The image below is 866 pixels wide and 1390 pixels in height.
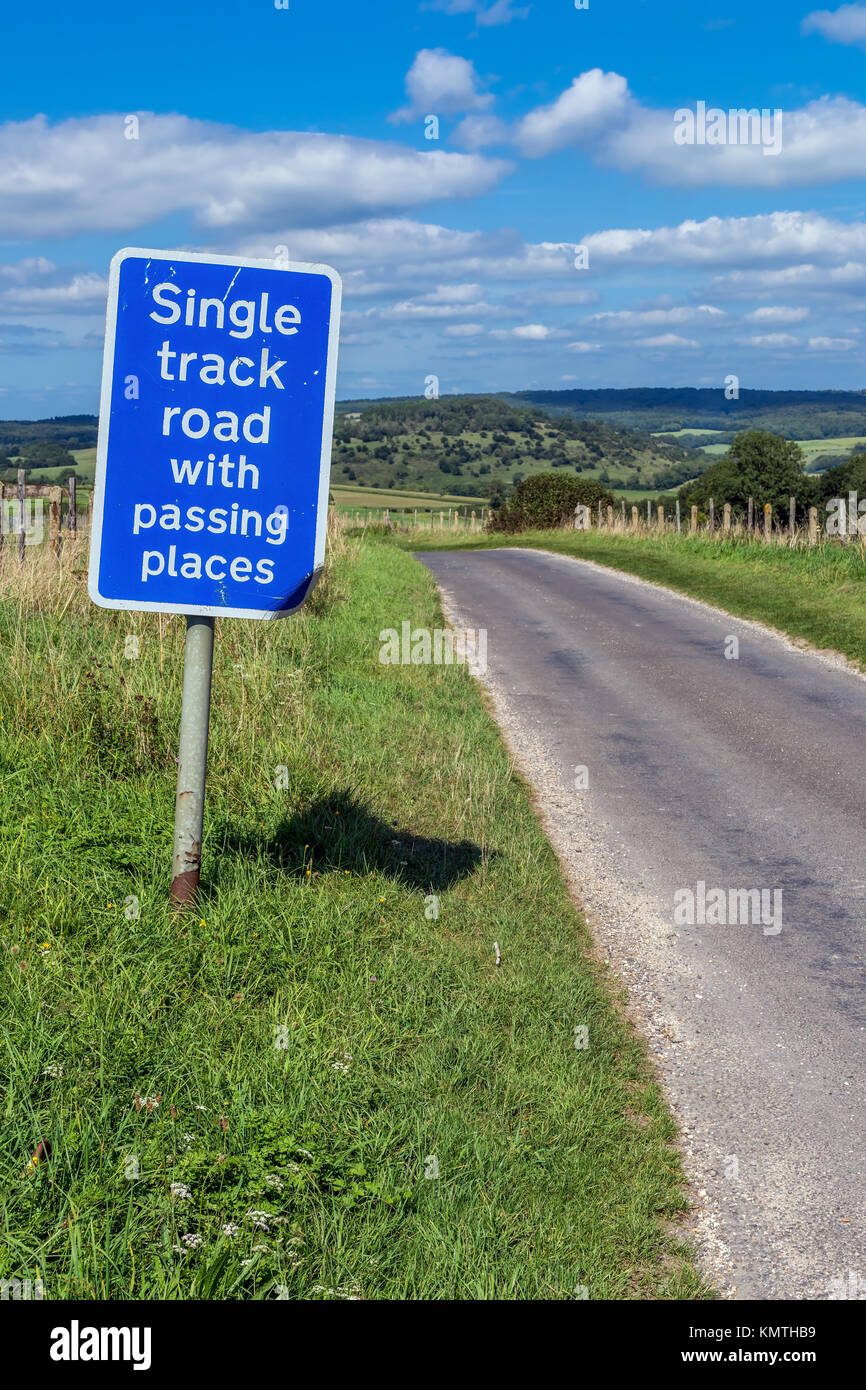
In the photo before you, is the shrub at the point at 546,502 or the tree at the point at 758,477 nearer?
the shrub at the point at 546,502

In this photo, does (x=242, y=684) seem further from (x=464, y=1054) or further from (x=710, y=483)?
(x=710, y=483)

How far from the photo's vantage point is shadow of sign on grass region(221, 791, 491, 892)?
18.8ft

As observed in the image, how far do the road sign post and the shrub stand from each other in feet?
141

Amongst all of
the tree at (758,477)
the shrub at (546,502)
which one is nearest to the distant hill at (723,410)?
the tree at (758,477)

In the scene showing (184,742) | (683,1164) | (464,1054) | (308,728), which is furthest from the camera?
(308,728)

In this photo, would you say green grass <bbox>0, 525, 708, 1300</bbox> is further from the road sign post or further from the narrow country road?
the road sign post

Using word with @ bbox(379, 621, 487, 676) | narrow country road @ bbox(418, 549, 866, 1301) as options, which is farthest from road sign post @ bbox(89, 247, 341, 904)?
word with @ bbox(379, 621, 487, 676)

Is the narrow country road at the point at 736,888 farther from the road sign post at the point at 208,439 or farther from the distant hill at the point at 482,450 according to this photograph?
the distant hill at the point at 482,450

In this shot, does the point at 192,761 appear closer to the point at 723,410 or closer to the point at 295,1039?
the point at 295,1039

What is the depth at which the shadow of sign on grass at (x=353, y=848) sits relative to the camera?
5.73 m

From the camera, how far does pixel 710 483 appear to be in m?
65.4

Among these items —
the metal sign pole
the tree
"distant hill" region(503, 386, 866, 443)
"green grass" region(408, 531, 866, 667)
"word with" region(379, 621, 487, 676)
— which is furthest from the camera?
"distant hill" region(503, 386, 866, 443)
